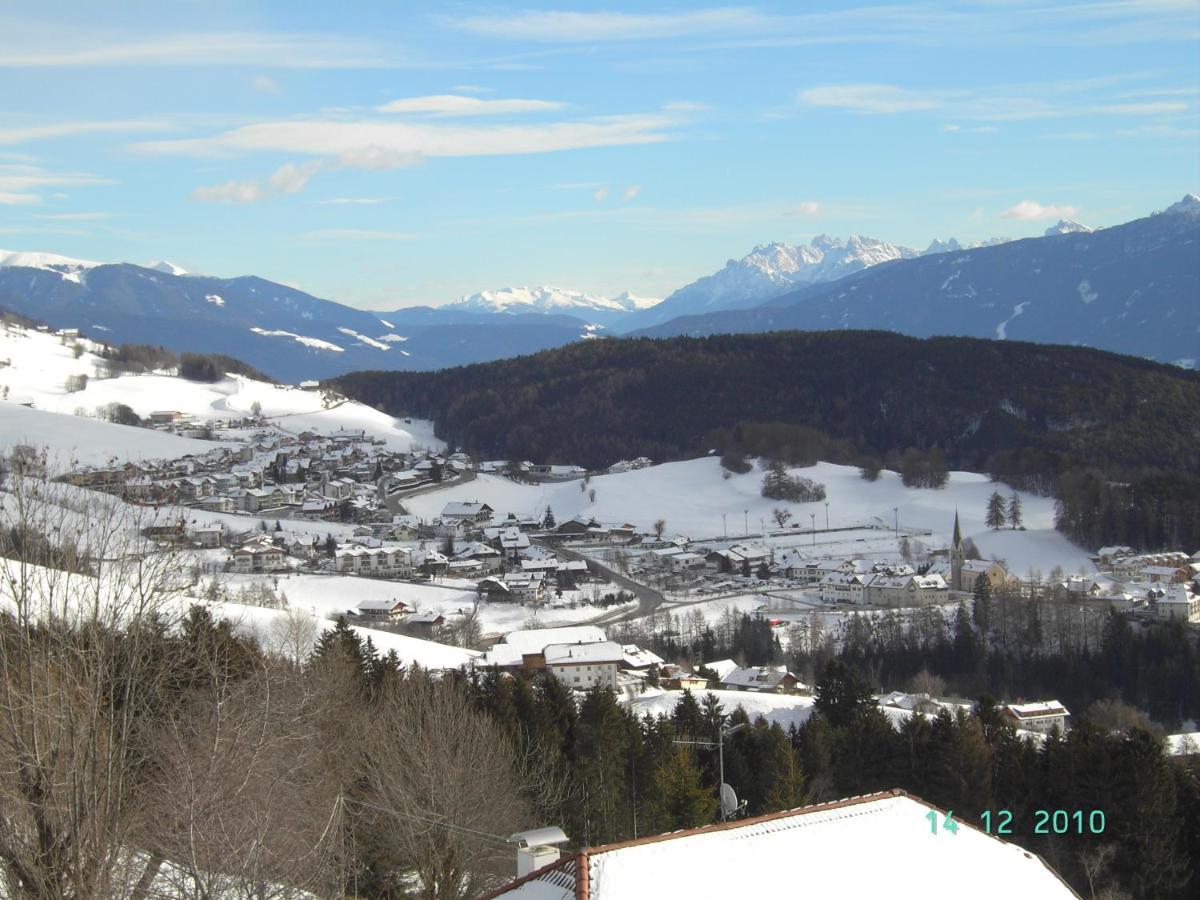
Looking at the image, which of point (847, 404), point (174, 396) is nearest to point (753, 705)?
point (847, 404)

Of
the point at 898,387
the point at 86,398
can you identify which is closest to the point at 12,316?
the point at 86,398

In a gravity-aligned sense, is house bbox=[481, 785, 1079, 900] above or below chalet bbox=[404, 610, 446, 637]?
above

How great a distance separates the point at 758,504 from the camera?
6412 centimetres

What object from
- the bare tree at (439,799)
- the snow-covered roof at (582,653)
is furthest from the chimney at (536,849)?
the snow-covered roof at (582,653)

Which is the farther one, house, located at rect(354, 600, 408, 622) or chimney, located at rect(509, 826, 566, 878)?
house, located at rect(354, 600, 408, 622)

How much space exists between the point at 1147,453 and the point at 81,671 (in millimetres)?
69203

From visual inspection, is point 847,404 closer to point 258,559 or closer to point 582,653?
point 258,559

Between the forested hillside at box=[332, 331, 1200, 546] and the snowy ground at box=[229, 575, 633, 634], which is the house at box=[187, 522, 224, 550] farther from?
the forested hillside at box=[332, 331, 1200, 546]

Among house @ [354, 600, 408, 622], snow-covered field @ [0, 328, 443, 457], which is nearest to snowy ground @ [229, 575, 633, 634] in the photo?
house @ [354, 600, 408, 622]

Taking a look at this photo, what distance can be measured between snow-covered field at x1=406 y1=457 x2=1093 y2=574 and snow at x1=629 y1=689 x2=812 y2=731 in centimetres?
2905

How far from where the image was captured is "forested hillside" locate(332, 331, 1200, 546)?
71.0 meters

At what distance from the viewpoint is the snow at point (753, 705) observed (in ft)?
69.4

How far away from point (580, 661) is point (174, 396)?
272 ft

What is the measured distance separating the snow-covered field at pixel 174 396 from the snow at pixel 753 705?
2626 inches
